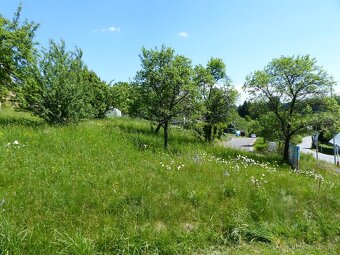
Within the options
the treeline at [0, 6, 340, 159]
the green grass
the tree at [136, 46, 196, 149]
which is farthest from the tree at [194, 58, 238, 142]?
the green grass

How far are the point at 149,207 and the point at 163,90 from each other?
7.42 m

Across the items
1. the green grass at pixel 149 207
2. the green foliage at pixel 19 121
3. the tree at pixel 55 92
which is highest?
the tree at pixel 55 92

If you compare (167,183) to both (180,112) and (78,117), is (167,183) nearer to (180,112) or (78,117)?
(180,112)

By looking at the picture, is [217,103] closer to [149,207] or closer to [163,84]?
[163,84]

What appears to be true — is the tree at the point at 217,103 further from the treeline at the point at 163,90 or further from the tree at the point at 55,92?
the tree at the point at 55,92

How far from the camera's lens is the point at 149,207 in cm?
545

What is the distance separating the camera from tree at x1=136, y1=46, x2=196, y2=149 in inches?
475

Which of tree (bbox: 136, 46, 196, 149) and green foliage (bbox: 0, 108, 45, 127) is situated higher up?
tree (bbox: 136, 46, 196, 149)

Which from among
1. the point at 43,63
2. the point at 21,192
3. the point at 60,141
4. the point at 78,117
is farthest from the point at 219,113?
the point at 21,192

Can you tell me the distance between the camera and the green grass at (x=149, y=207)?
4492 mm

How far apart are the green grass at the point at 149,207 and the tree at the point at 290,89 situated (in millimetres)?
7118

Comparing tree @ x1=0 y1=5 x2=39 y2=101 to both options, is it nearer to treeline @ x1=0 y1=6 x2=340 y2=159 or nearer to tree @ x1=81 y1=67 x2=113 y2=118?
treeline @ x1=0 y1=6 x2=340 y2=159

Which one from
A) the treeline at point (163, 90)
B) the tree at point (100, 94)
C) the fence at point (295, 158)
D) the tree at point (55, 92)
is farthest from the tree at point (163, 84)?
the tree at point (100, 94)

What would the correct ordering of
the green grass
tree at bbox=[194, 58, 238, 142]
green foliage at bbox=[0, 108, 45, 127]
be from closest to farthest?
the green grass < green foliage at bbox=[0, 108, 45, 127] < tree at bbox=[194, 58, 238, 142]
